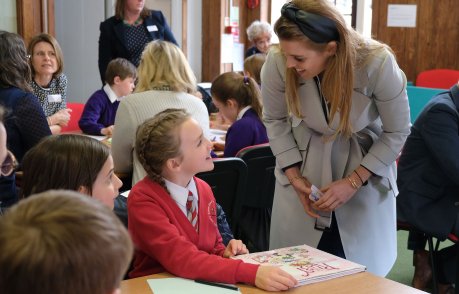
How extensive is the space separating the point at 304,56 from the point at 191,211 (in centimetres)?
63

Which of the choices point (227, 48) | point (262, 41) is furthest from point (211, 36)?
point (262, 41)

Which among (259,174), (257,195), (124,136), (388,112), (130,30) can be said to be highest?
(130,30)

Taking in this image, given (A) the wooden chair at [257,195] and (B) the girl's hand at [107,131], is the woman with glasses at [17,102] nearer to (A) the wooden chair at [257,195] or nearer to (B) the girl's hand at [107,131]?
(A) the wooden chair at [257,195]

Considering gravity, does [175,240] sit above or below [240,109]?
below

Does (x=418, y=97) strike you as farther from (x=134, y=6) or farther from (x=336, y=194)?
(x=336, y=194)

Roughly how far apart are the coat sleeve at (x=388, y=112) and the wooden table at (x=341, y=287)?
0.58 metres

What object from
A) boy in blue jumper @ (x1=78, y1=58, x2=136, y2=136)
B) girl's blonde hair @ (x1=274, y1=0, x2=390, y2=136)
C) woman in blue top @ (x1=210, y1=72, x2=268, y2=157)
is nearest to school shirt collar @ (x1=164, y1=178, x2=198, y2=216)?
girl's blonde hair @ (x1=274, y1=0, x2=390, y2=136)

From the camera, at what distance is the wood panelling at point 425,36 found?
654 cm

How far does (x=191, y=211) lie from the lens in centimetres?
202

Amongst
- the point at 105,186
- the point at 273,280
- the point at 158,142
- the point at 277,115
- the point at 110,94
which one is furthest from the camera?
the point at 110,94

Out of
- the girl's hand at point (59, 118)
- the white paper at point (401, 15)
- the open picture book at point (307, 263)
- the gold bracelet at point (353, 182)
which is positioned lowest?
the open picture book at point (307, 263)

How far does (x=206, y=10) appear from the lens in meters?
7.95

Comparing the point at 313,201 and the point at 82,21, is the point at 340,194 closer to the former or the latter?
the point at 313,201

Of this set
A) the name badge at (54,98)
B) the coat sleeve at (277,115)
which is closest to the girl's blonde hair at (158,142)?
the coat sleeve at (277,115)
